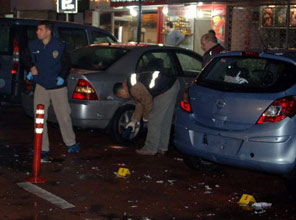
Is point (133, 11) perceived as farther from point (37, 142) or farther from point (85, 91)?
point (37, 142)

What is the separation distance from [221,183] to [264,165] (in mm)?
1160

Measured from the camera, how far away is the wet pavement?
6.61m

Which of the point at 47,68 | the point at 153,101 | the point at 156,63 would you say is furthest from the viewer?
the point at 156,63

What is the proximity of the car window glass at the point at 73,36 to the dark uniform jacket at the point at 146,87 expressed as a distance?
4320 mm

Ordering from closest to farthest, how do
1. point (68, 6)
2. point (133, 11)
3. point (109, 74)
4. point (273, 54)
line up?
point (273, 54), point (109, 74), point (68, 6), point (133, 11)

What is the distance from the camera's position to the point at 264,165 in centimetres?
704

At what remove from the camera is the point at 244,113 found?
284 inches

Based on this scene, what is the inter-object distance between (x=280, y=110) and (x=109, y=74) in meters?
3.63

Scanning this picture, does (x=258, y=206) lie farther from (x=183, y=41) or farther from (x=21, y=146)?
(x=183, y=41)

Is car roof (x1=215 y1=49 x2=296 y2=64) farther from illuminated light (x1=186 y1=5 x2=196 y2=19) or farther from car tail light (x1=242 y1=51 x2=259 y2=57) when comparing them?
illuminated light (x1=186 y1=5 x2=196 y2=19)

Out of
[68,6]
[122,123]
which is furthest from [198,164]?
Result: [68,6]

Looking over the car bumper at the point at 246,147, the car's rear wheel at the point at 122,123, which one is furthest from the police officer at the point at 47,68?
the car bumper at the point at 246,147

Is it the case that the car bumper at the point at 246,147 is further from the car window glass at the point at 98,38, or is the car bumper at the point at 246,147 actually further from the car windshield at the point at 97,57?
the car window glass at the point at 98,38

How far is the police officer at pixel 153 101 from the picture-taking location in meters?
9.02
